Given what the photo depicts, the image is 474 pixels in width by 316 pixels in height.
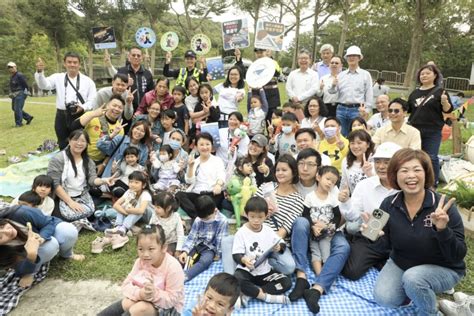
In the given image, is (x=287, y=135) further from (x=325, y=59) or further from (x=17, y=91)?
(x=17, y=91)

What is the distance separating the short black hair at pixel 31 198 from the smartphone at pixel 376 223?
368 cm

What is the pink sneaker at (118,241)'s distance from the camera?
4.22 metres

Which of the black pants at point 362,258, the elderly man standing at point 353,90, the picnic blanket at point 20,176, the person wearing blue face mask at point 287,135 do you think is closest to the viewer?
the black pants at point 362,258

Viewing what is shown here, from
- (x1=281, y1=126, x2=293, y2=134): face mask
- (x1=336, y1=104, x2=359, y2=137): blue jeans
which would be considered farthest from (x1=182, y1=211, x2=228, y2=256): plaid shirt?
(x1=336, y1=104, x2=359, y2=137): blue jeans

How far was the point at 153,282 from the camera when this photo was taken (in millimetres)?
2662

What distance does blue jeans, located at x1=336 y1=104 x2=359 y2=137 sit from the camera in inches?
247

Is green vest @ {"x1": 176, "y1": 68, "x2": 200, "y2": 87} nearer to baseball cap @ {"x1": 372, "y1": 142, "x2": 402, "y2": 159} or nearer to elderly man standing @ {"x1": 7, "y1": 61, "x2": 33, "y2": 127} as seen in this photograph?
baseball cap @ {"x1": 372, "y1": 142, "x2": 402, "y2": 159}

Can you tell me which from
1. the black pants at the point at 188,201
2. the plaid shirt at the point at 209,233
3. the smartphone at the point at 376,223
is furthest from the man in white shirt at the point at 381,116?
the plaid shirt at the point at 209,233

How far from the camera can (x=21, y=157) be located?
7.93m

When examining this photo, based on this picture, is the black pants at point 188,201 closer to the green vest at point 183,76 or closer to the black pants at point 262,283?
the black pants at point 262,283

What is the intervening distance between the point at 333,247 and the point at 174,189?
2.53 meters

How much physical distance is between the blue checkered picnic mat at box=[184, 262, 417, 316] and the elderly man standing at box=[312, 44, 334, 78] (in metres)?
4.80

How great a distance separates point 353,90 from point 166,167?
357 cm

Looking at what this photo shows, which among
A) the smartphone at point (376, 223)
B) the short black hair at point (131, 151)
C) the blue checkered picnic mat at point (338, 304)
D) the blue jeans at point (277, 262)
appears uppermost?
the short black hair at point (131, 151)
